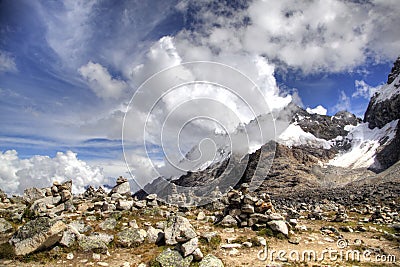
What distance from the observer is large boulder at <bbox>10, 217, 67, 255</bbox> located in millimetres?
15828

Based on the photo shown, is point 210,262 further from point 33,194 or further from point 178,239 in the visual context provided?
point 33,194

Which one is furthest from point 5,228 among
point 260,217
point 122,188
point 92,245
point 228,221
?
point 260,217

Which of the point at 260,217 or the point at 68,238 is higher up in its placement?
the point at 260,217

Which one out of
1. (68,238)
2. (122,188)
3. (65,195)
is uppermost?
(122,188)

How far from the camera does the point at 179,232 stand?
18.3 meters

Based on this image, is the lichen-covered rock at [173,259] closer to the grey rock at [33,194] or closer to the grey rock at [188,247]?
the grey rock at [188,247]

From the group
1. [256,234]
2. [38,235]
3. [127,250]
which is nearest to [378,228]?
[256,234]

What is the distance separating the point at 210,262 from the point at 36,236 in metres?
10.1

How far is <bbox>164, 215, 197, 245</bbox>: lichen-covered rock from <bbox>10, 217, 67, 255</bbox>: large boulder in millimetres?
6709

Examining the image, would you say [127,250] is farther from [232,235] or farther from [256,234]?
[256,234]

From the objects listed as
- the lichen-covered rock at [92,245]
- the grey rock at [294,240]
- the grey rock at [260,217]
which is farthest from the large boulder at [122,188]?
the grey rock at [294,240]

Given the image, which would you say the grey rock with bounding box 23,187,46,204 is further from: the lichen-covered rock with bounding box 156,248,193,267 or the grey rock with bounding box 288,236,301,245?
the grey rock with bounding box 288,236,301,245

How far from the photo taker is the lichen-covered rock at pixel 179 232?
17047mm
